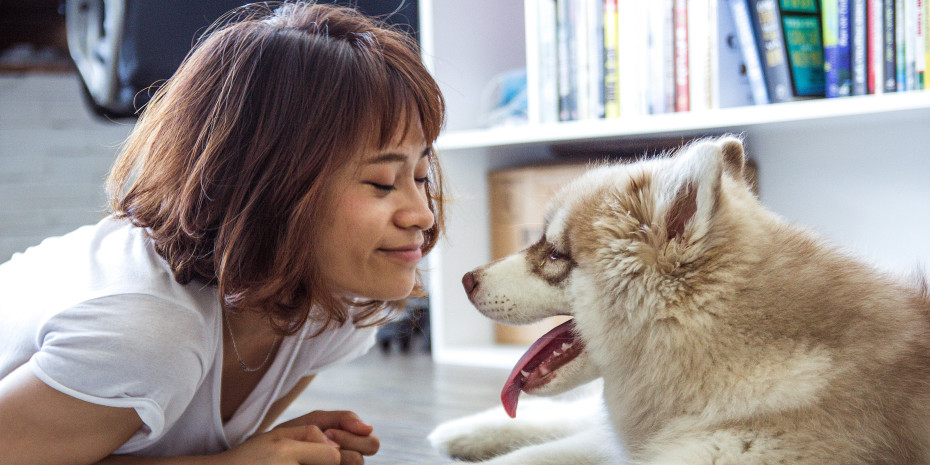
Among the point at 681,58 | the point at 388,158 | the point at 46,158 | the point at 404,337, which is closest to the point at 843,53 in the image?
the point at 681,58

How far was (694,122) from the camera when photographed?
6.39 ft

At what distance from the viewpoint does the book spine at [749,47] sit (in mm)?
1969

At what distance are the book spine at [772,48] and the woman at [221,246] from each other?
1.07 metres

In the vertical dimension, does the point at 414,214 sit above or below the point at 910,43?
below

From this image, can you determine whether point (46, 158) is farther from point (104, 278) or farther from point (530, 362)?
point (530, 362)

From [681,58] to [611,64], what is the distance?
0.20 metres

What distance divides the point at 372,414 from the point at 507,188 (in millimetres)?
926

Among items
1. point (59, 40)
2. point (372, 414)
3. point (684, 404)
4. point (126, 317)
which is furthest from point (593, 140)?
point (59, 40)

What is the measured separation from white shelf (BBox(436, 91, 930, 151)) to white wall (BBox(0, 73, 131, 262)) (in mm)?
1782

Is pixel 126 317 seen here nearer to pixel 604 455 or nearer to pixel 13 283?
pixel 13 283

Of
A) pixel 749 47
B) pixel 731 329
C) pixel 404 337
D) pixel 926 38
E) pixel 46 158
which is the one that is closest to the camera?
pixel 731 329

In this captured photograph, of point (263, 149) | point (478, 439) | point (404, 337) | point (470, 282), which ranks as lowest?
point (404, 337)

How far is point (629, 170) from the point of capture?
1085 millimetres

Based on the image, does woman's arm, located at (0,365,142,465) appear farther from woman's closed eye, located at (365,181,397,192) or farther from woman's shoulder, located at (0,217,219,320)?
woman's closed eye, located at (365,181,397,192)
